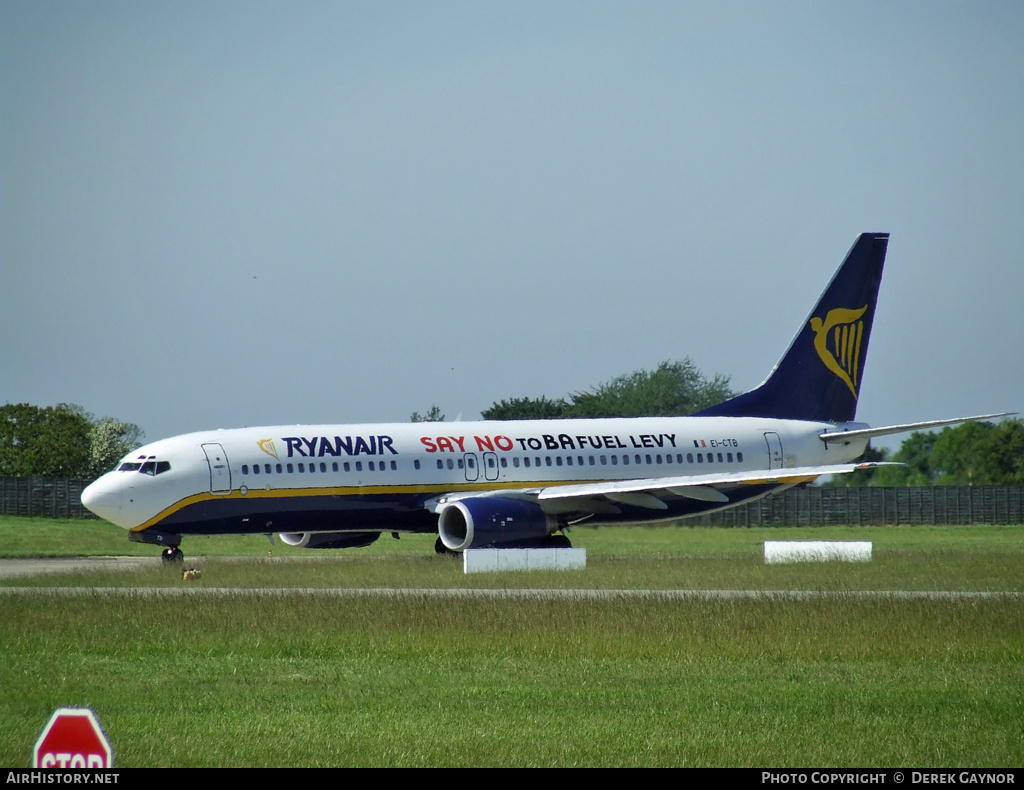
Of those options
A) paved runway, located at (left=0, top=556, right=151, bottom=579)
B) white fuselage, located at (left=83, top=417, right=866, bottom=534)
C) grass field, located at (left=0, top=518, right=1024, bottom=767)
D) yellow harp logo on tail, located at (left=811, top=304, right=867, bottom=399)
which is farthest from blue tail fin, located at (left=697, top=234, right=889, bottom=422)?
paved runway, located at (left=0, top=556, right=151, bottom=579)

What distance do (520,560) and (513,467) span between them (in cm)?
576

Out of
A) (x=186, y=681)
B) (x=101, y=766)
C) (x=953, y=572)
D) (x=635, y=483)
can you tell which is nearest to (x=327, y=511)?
(x=635, y=483)

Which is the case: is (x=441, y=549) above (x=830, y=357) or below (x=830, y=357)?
below

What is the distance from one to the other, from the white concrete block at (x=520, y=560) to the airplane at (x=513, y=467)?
5.86 feet

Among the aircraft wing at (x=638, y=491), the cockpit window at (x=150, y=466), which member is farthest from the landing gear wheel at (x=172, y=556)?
the aircraft wing at (x=638, y=491)

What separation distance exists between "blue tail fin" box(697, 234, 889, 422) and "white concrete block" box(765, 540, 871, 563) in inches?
290

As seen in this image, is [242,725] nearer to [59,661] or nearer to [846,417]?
[59,661]

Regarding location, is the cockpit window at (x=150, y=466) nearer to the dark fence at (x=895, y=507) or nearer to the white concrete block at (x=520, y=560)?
the white concrete block at (x=520, y=560)

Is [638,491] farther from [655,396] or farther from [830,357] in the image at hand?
[655,396]

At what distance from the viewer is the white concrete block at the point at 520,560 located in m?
32.4

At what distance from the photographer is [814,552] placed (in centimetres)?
3684

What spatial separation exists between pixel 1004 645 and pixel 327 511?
19857 millimetres

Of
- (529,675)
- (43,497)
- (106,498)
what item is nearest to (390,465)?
(106,498)

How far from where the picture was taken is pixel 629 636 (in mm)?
19672
